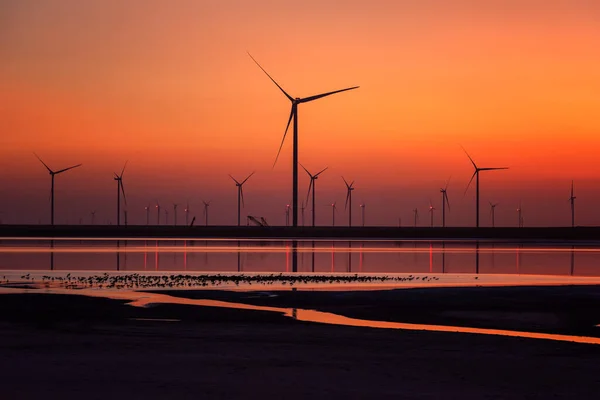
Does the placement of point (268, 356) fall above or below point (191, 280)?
below

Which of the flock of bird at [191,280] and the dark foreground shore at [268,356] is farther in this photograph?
the flock of bird at [191,280]

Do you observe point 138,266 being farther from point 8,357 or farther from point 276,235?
point 276,235

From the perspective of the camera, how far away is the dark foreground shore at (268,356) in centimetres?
1844

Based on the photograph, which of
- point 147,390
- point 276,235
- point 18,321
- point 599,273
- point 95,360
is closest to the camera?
point 147,390

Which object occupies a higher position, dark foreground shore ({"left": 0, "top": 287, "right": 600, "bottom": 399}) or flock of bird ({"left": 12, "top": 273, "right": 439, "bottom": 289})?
flock of bird ({"left": 12, "top": 273, "right": 439, "bottom": 289})

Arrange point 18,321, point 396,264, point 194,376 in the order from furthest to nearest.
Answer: point 396,264 < point 18,321 < point 194,376

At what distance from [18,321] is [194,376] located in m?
12.3

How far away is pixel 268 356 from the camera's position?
22.6m

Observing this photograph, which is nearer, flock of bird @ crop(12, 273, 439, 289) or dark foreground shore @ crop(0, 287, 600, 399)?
dark foreground shore @ crop(0, 287, 600, 399)

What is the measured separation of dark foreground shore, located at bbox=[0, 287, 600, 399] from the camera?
18.4 metres

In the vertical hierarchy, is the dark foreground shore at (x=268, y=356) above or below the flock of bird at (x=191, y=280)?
below

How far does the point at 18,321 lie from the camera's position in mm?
29953

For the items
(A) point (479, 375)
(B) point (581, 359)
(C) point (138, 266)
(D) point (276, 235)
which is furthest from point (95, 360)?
(D) point (276, 235)

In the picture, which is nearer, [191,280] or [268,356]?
[268,356]
